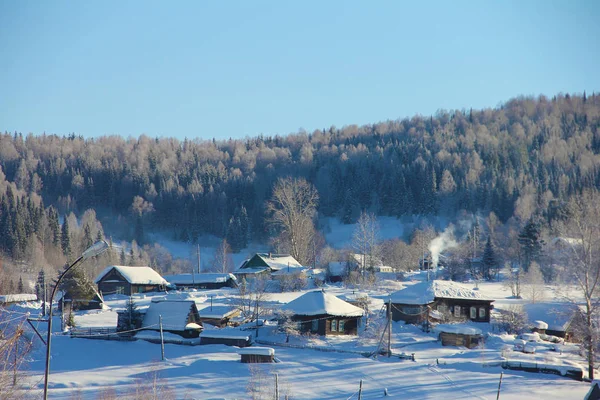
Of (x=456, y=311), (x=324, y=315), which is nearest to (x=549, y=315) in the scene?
(x=456, y=311)

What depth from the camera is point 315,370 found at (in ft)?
103

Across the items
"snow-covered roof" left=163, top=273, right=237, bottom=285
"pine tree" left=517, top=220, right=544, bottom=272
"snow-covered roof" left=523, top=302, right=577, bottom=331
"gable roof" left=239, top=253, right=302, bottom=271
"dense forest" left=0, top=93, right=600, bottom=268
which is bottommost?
"snow-covered roof" left=523, top=302, right=577, bottom=331

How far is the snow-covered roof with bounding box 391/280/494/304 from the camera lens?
45312 millimetres

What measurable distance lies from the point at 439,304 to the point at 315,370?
1814 centimetres

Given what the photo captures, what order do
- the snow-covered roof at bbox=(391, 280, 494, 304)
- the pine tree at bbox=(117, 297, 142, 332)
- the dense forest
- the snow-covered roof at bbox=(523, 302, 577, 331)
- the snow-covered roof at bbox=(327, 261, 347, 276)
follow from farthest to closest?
the dense forest, the snow-covered roof at bbox=(327, 261, 347, 276), the snow-covered roof at bbox=(391, 280, 494, 304), the snow-covered roof at bbox=(523, 302, 577, 331), the pine tree at bbox=(117, 297, 142, 332)

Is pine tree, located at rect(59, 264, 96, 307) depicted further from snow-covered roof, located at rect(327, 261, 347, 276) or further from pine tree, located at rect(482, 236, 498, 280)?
pine tree, located at rect(482, 236, 498, 280)

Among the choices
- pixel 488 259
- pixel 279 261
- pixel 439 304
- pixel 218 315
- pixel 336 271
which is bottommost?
pixel 218 315

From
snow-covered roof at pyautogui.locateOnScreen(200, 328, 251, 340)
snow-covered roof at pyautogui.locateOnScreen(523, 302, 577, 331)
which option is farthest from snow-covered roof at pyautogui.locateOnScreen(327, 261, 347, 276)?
snow-covered roof at pyautogui.locateOnScreen(200, 328, 251, 340)

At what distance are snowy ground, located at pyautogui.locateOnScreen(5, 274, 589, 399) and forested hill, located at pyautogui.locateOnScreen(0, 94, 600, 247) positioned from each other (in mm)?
72535

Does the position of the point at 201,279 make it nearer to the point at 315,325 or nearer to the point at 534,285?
the point at 315,325

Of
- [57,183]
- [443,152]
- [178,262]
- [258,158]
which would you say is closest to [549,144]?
[443,152]

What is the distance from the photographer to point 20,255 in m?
86.1

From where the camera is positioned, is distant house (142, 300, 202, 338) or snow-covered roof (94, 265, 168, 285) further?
snow-covered roof (94, 265, 168, 285)

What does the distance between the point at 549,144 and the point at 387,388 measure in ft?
462
